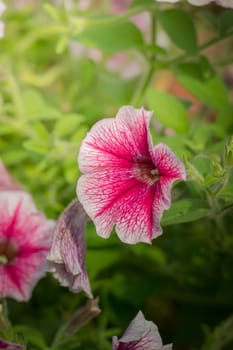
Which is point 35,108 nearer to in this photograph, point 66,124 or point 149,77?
point 66,124

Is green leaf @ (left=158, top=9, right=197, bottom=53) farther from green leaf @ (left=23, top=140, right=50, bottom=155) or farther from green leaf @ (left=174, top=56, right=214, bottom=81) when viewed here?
green leaf @ (left=23, top=140, right=50, bottom=155)

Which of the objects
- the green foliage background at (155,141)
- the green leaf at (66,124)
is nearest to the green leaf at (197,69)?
the green foliage background at (155,141)

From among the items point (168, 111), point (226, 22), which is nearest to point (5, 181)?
point (168, 111)

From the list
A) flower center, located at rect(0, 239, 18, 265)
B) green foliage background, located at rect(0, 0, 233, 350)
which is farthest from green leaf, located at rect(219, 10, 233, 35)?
flower center, located at rect(0, 239, 18, 265)

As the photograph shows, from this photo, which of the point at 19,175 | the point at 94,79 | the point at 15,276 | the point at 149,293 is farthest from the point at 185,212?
the point at 94,79

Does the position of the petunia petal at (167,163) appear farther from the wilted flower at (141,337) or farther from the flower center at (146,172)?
the wilted flower at (141,337)

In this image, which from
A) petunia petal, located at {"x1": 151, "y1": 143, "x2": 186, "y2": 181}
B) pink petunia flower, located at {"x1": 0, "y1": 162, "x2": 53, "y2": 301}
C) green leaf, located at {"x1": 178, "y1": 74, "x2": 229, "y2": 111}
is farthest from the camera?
green leaf, located at {"x1": 178, "y1": 74, "x2": 229, "y2": 111}
